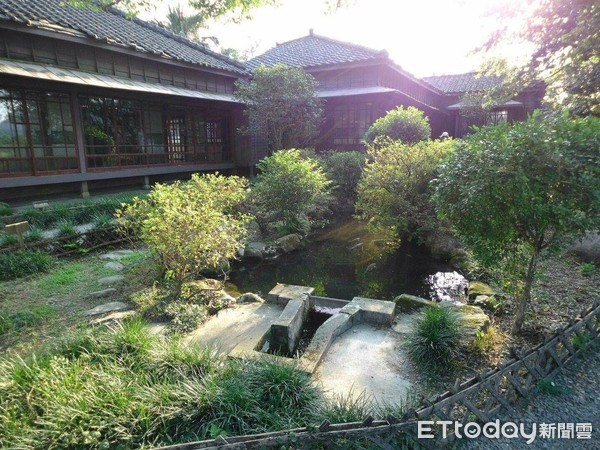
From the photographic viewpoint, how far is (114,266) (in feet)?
22.0

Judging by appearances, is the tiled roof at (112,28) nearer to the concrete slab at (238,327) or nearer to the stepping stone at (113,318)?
the stepping stone at (113,318)

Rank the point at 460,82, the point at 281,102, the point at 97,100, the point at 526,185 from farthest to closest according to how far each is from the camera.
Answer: the point at 460,82 < the point at 281,102 < the point at 97,100 < the point at 526,185

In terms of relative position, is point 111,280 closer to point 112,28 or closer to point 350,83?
point 112,28

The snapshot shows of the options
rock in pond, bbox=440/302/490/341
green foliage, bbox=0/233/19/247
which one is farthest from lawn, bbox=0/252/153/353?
rock in pond, bbox=440/302/490/341

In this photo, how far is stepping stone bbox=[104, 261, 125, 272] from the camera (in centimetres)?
657

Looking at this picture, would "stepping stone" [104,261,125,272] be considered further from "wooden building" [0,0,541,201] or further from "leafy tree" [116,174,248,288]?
"wooden building" [0,0,541,201]

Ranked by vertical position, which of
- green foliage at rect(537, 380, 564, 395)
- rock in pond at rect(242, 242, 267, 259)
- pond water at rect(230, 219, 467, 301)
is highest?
green foliage at rect(537, 380, 564, 395)

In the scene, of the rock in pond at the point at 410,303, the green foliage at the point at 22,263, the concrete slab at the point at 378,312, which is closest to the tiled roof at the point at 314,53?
the rock in pond at the point at 410,303

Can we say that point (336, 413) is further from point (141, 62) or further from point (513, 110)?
point (513, 110)

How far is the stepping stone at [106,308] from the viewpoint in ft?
15.8

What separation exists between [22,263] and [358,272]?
5925mm

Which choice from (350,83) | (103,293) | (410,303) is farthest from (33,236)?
(350,83)

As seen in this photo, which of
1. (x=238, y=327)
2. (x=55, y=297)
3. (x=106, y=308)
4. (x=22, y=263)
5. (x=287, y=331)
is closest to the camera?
(x=287, y=331)

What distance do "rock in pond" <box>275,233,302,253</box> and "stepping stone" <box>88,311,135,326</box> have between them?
14.2 feet
